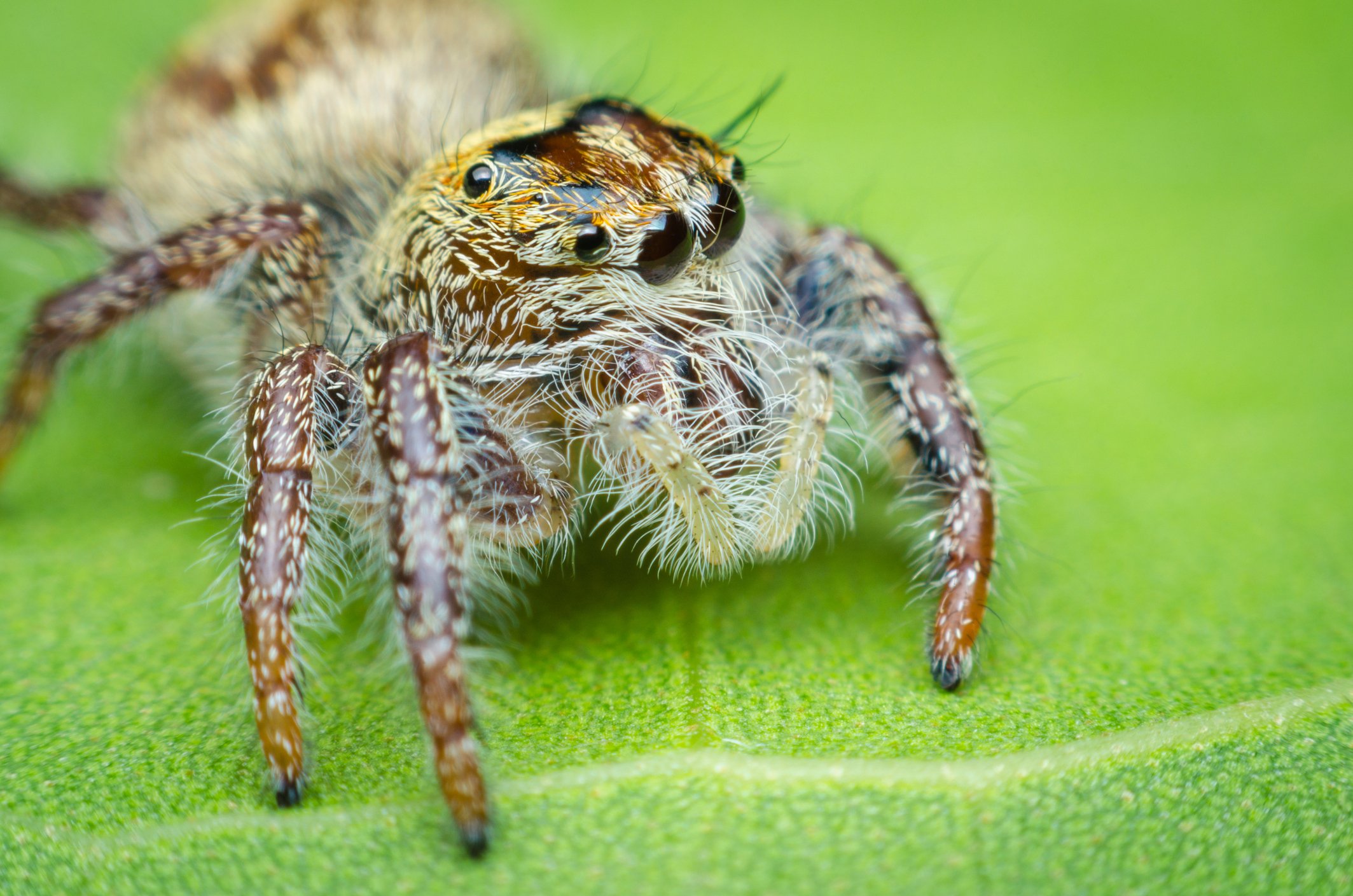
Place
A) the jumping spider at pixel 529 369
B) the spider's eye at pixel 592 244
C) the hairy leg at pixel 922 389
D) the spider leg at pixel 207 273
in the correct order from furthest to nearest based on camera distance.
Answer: the spider leg at pixel 207 273 < the hairy leg at pixel 922 389 < the spider's eye at pixel 592 244 < the jumping spider at pixel 529 369

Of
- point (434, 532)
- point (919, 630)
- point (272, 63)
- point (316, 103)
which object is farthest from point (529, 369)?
point (272, 63)

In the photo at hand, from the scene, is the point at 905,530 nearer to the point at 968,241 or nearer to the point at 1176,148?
the point at 968,241

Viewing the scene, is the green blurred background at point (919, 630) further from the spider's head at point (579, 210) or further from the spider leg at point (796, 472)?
the spider's head at point (579, 210)

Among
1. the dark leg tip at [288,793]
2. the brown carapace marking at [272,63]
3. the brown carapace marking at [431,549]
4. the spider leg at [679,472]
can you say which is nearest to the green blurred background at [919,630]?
the dark leg tip at [288,793]

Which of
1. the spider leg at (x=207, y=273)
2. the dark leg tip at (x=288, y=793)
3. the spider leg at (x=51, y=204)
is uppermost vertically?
the spider leg at (x=207, y=273)

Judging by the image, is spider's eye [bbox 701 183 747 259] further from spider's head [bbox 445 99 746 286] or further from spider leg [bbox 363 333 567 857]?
spider leg [bbox 363 333 567 857]

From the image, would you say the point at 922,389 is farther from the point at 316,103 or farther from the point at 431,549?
the point at 316,103

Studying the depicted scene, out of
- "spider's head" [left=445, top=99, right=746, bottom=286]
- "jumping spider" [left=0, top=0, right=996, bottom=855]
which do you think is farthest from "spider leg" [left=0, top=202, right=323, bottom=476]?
"spider's head" [left=445, top=99, right=746, bottom=286]
